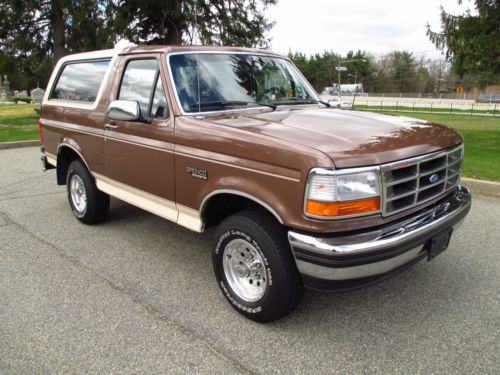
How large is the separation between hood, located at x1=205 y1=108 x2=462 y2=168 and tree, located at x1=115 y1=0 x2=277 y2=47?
43.5 ft

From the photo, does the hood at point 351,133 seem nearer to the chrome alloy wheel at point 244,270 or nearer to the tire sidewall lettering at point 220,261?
the tire sidewall lettering at point 220,261

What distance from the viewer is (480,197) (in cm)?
629

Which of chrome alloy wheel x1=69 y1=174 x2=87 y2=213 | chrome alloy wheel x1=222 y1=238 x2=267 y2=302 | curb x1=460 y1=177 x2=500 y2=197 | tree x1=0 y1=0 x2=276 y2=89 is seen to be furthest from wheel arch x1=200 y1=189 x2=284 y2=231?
tree x1=0 y1=0 x2=276 y2=89

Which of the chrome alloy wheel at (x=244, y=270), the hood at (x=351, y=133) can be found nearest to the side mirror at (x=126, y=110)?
the hood at (x=351, y=133)

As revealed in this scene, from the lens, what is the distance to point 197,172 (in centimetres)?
331

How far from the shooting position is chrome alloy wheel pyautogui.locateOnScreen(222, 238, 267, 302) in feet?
10.1

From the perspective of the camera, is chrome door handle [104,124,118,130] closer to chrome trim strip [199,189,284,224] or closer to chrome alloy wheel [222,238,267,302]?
chrome trim strip [199,189,284,224]

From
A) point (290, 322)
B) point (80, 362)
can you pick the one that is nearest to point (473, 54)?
point (290, 322)

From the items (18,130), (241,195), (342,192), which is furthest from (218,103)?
(18,130)

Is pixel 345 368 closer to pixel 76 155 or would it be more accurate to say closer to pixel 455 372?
pixel 455 372

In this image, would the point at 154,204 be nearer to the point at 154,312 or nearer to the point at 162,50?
the point at 154,312

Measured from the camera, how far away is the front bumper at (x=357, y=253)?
8.31ft

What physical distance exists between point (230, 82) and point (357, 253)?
209cm

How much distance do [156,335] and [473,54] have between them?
1212 centimetres
